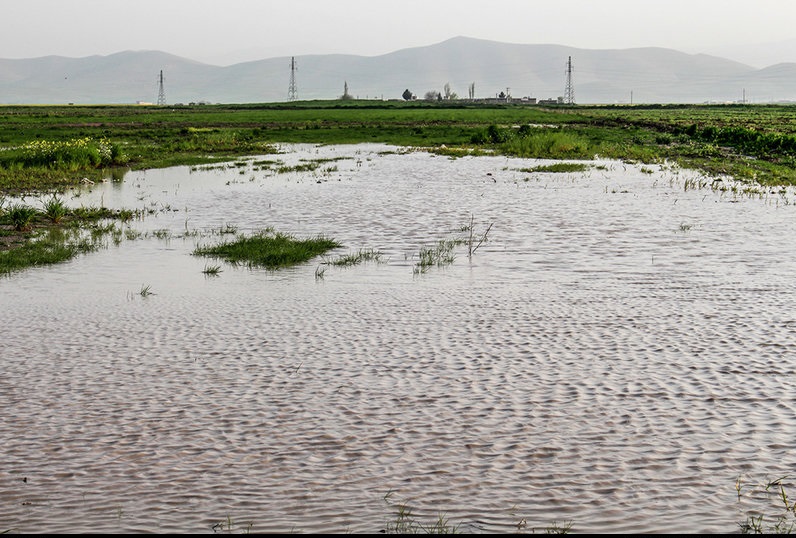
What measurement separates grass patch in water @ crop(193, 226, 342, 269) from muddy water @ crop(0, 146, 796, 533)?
0.57m

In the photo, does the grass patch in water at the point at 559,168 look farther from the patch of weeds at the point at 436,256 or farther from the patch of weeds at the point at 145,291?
the patch of weeds at the point at 145,291

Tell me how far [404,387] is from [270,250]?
977cm

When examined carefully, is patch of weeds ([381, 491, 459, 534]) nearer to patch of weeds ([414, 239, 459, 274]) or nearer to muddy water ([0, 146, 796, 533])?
muddy water ([0, 146, 796, 533])

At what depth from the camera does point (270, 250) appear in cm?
1939

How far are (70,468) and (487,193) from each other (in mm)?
25380

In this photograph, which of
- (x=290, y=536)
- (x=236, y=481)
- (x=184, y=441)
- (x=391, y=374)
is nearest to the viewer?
(x=290, y=536)

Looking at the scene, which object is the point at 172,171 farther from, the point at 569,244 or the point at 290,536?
the point at 290,536

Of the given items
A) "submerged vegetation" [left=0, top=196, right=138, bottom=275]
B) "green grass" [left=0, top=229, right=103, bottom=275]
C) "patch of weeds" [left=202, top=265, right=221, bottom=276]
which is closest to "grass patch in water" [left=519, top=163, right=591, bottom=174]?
"submerged vegetation" [left=0, top=196, right=138, bottom=275]

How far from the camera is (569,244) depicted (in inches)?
820

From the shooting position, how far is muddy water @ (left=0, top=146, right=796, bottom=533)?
7246 millimetres

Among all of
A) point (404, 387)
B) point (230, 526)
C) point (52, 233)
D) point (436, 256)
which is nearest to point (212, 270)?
point (436, 256)

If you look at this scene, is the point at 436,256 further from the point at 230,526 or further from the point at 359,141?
the point at 359,141

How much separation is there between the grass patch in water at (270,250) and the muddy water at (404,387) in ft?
1.87

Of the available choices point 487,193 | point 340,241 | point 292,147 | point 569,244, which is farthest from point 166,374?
point 292,147
